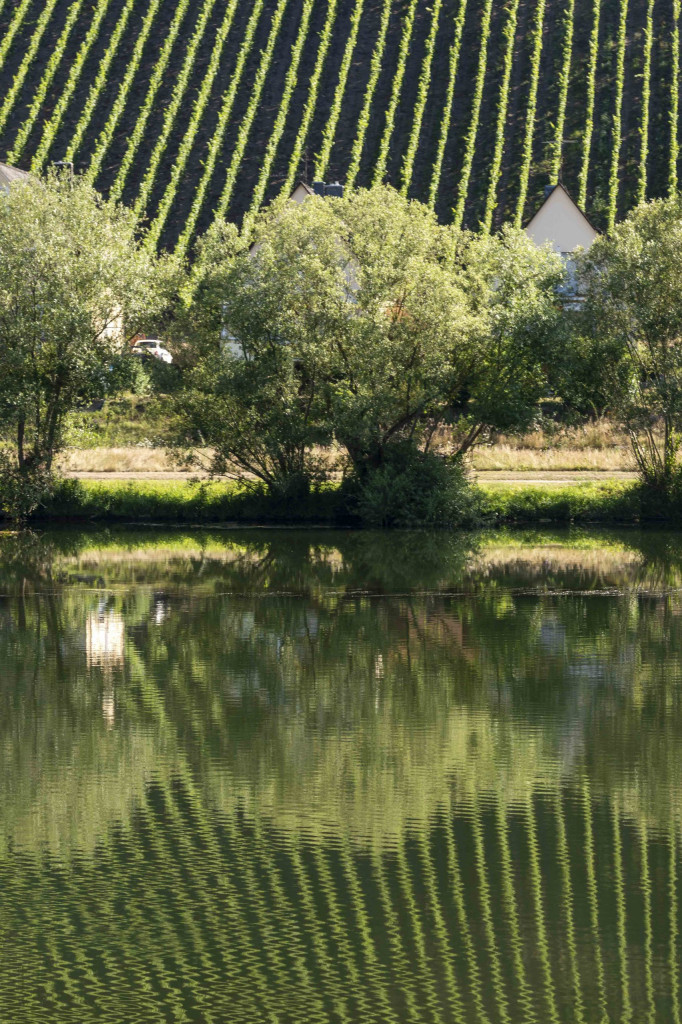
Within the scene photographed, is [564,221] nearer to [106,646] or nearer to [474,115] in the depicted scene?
[474,115]

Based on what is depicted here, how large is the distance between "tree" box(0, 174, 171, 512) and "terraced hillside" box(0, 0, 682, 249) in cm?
3601

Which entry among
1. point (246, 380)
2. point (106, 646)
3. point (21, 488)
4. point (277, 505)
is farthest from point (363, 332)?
point (106, 646)

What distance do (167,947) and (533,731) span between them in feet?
26.0

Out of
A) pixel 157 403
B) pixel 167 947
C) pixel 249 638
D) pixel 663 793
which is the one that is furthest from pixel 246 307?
pixel 167 947

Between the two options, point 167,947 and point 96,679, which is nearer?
point 167,947

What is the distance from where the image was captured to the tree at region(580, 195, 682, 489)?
4459 centimetres

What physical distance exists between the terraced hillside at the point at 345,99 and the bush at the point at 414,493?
36813 millimetres

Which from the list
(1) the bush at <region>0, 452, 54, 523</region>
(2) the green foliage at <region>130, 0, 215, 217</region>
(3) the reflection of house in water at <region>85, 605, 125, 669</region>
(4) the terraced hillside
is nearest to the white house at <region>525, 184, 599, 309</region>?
(4) the terraced hillside

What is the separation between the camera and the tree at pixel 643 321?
44594mm

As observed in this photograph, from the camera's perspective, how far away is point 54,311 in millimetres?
44312

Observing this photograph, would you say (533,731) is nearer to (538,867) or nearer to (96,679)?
(538,867)

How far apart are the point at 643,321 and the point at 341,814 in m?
32.3

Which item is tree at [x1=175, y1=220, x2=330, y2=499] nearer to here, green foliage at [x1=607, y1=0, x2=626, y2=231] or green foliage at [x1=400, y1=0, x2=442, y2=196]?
green foliage at [x1=607, y1=0, x2=626, y2=231]

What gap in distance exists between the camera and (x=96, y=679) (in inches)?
877
